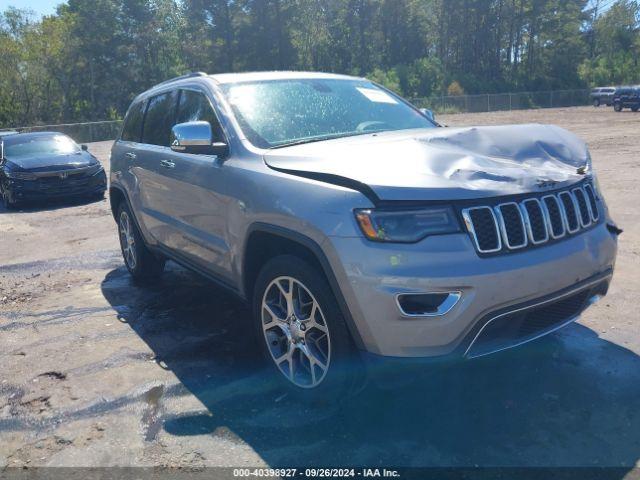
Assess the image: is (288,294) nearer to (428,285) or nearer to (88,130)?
(428,285)

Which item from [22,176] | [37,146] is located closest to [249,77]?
[22,176]

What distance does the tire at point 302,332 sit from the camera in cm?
338

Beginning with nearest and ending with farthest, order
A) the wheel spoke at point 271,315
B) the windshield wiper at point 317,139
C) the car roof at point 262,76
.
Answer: the wheel spoke at point 271,315 → the windshield wiper at point 317,139 → the car roof at point 262,76

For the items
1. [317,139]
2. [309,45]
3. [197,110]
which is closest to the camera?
[317,139]

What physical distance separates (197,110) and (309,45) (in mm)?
71053

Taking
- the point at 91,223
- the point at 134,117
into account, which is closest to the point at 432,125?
the point at 134,117

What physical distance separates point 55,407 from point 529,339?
2.88m

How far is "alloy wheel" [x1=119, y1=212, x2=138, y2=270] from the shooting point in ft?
21.5

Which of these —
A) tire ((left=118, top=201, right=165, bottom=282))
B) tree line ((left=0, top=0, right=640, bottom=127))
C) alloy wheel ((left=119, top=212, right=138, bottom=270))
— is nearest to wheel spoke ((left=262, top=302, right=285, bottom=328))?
tire ((left=118, top=201, right=165, bottom=282))

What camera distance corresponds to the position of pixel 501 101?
59.4m

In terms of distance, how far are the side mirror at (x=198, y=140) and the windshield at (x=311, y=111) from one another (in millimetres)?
218

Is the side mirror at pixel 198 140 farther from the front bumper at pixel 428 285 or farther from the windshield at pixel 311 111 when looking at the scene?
the front bumper at pixel 428 285

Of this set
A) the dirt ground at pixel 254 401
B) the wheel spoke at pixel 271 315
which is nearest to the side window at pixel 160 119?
the dirt ground at pixel 254 401

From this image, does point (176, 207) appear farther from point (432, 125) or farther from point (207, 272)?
point (432, 125)
